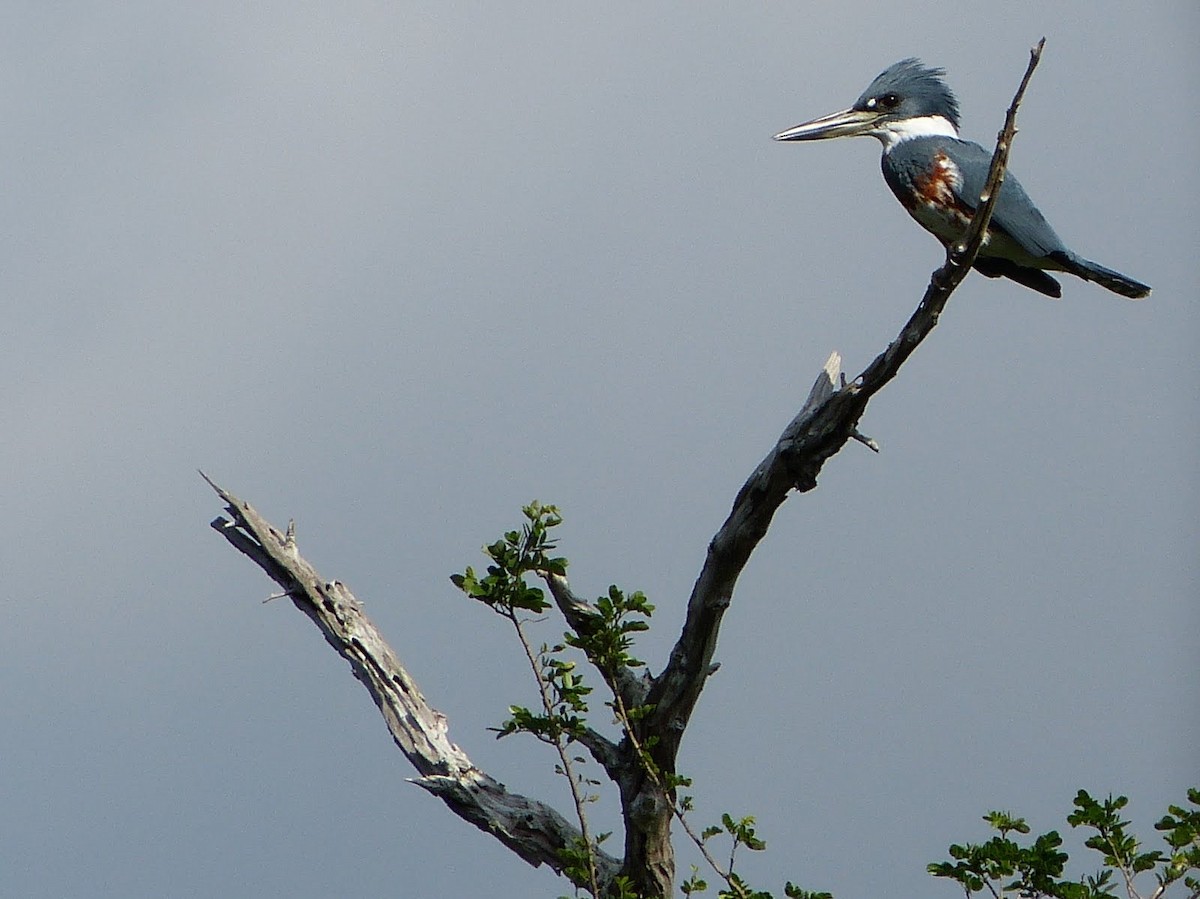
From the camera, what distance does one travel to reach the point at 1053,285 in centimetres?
680

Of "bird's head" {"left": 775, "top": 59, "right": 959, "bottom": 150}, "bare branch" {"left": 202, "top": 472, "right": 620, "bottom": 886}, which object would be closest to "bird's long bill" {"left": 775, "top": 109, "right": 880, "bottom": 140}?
"bird's head" {"left": 775, "top": 59, "right": 959, "bottom": 150}

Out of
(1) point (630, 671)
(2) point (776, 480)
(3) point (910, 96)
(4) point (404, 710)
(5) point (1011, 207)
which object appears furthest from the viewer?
(3) point (910, 96)

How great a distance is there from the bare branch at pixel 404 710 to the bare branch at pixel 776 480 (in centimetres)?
60

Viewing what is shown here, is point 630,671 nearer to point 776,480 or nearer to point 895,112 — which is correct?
point 776,480

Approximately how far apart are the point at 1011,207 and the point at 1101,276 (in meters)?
0.53

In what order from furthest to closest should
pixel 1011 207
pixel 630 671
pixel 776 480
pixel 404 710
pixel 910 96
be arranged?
1. pixel 910 96
2. pixel 1011 207
3. pixel 404 710
4. pixel 630 671
5. pixel 776 480

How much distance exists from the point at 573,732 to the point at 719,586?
729mm

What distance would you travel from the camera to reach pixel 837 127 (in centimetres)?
761

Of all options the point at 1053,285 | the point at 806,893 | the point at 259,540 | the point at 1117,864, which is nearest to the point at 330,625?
the point at 259,540

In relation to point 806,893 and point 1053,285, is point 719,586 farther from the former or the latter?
point 1053,285

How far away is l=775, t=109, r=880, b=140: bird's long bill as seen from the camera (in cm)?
755

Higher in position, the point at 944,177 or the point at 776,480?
the point at 944,177

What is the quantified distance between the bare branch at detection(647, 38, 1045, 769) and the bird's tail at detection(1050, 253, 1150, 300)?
4.09 ft

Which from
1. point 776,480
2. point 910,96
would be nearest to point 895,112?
point 910,96
